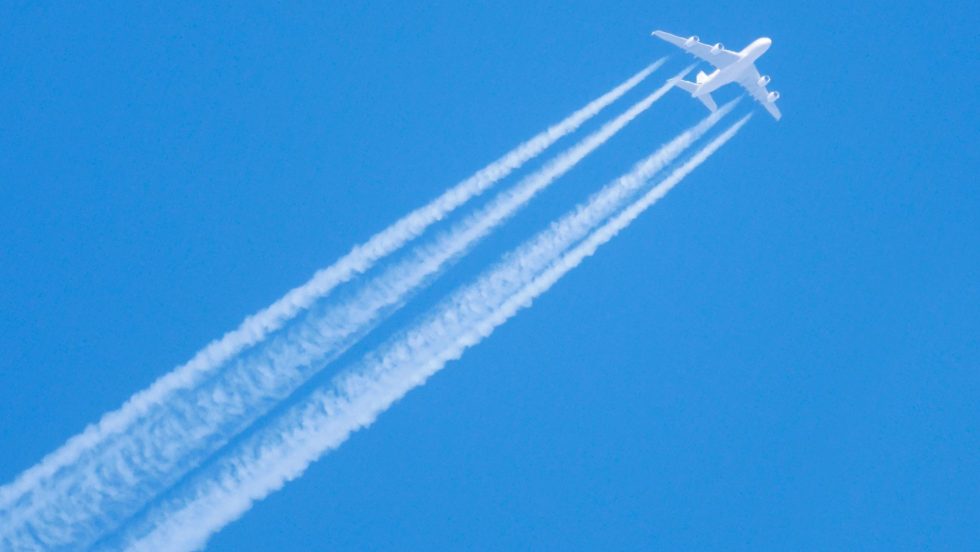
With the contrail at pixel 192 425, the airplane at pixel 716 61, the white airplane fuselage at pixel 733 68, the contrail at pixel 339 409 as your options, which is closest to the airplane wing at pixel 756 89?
the airplane at pixel 716 61

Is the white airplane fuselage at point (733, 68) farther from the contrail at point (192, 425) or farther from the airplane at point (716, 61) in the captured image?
the contrail at point (192, 425)

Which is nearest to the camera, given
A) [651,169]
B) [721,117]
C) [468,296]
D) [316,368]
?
[316,368]

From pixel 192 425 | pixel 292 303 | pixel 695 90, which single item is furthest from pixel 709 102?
pixel 192 425

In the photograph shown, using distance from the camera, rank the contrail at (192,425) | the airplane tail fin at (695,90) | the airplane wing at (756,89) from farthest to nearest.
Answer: the airplane wing at (756,89)
the airplane tail fin at (695,90)
the contrail at (192,425)

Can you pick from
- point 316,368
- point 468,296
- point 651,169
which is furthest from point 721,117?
point 316,368

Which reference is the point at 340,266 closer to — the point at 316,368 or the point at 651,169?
the point at 316,368

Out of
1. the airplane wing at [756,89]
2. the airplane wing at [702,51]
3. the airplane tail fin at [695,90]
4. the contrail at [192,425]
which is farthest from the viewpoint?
the airplane wing at [756,89]
